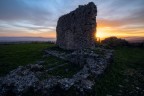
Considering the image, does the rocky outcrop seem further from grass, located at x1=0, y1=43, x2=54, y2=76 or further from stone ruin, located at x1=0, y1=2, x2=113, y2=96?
grass, located at x1=0, y1=43, x2=54, y2=76

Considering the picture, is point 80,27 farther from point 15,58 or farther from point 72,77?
point 72,77

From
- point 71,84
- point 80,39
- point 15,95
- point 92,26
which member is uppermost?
point 92,26

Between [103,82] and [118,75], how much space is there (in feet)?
8.53

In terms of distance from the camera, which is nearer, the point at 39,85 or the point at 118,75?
the point at 39,85

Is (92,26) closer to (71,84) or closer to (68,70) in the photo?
(68,70)

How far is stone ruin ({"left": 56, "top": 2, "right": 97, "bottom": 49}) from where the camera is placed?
937 inches

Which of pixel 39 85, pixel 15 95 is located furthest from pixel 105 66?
pixel 15 95

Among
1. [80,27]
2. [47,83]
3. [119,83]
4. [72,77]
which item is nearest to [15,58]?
[80,27]

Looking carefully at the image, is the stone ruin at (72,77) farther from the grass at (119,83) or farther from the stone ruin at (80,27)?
the grass at (119,83)

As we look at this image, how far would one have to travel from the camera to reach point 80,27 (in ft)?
82.9

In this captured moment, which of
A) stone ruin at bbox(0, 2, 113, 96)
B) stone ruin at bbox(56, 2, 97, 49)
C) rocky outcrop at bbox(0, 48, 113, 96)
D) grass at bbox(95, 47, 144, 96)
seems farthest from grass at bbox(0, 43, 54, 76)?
grass at bbox(95, 47, 144, 96)

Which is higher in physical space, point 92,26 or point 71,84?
point 92,26

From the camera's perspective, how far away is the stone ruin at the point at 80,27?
23797 mm

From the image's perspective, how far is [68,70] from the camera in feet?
50.4
